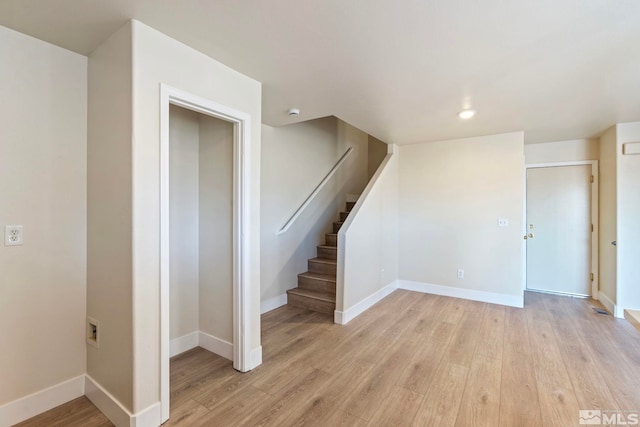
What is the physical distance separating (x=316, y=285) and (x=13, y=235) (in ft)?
9.69

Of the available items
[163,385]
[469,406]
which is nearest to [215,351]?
[163,385]

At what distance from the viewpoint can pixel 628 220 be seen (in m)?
3.44

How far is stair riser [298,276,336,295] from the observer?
12.5ft

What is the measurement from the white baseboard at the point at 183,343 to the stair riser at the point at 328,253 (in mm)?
2169

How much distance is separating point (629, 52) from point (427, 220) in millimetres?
2900

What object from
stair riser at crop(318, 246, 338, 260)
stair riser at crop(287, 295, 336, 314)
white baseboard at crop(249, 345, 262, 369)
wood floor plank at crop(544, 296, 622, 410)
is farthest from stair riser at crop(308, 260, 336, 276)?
wood floor plank at crop(544, 296, 622, 410)

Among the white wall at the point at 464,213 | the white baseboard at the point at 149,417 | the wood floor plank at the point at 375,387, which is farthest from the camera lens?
the white wall at the point at 464,213

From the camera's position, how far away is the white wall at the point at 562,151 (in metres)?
4.16

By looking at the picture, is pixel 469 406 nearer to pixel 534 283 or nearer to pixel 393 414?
pixel 393 414

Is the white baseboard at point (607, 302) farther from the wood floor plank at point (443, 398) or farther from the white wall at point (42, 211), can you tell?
the white wall at point (42, 211)

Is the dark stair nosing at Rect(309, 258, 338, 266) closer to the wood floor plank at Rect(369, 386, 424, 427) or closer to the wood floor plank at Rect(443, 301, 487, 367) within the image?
the wood floor plank at Rect(443, 301, 487, 367)

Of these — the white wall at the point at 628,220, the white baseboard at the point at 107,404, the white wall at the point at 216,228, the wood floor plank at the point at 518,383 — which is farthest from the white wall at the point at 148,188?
the white wall at the point at 628,220

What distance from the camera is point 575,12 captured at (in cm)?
152

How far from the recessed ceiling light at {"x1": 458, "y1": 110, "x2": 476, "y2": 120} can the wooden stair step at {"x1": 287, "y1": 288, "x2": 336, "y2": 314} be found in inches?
102
